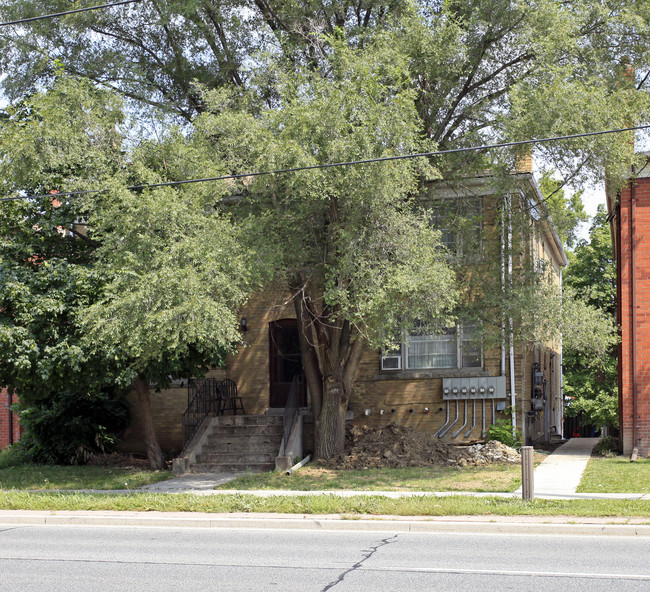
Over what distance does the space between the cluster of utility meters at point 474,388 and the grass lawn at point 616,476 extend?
2.81 meters

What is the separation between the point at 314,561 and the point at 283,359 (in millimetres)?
13435

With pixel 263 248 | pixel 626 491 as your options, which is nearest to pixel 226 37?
pixel 263 248

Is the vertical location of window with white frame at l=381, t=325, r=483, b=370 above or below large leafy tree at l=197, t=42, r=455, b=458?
below

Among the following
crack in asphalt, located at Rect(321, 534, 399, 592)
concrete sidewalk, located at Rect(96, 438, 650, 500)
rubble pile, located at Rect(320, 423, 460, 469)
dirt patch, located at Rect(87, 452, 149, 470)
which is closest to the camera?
crack in asphalt, located at Rect(321, 534, 399, 592)

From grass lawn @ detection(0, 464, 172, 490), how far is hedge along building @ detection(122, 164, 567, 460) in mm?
3461

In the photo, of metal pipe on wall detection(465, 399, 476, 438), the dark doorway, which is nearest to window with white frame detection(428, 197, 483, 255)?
metal pipe on wall detection(465, 399, 476, 438)

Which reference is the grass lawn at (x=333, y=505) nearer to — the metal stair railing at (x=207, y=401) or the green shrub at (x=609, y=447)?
the metal stair railing at (x=207, y=401)

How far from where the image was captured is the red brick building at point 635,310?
17.5 m

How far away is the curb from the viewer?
402 inches

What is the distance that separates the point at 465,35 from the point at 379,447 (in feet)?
30.6

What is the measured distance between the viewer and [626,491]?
1298 cm

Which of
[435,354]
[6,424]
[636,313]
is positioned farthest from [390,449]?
[6,424]

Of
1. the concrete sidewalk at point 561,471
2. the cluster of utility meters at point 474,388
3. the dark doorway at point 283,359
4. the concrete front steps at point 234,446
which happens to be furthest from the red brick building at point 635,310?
the dark doorway at point 283,359

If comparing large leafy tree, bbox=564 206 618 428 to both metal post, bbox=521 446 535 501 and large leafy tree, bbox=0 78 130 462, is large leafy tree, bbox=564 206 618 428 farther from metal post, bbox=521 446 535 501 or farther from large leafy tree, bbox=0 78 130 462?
large leafy tree, bbox=0 78 130 462
